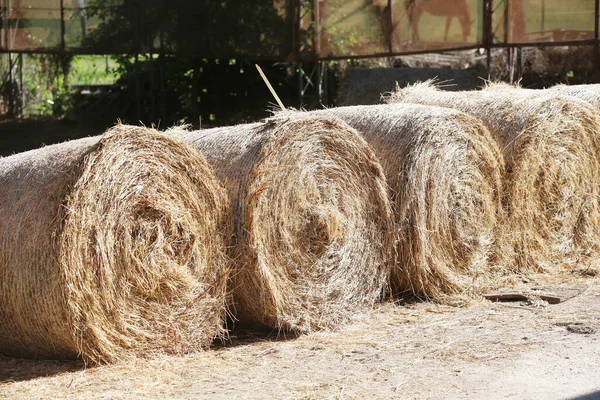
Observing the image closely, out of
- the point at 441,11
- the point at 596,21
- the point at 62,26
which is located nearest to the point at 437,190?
the point at 596,21

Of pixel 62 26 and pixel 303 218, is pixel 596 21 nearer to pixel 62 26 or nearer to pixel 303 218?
pixel 303 218

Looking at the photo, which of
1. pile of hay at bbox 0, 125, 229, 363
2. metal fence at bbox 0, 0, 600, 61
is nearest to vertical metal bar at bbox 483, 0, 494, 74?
metal fence at bbox 0, 0, 600, 61

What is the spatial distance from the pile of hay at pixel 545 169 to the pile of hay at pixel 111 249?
113 inches

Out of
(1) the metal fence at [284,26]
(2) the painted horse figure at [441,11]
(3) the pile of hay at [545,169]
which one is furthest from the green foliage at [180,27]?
(3) the pile of hay at [545,169]

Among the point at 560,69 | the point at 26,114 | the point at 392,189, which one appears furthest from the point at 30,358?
the point at 26,114

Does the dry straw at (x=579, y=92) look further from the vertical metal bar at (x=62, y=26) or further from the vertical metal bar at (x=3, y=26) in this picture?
the vertical metal bar at (x=3, y=26)

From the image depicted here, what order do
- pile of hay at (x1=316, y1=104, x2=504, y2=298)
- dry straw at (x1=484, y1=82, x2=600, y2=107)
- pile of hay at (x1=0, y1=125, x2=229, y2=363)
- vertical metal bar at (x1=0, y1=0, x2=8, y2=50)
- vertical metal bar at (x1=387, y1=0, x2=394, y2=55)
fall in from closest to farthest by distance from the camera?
pile of hay at (x1=0, y1=125, x2=229, y2=363) → pile of hay at (x1=316, y1=104, x2=504, y2=298) → dry straw at (x1=484, y1=82, x2=600, y2=107) → vertical metal bar at (x1=387, y1=0, x2=394, y2=55) → vertical metal bar at (x1=0, y1=0, x2=8, y2=50)

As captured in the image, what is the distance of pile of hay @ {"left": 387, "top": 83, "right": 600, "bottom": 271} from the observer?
757 centimetres

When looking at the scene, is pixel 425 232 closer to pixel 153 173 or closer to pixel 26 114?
pixel 153 173

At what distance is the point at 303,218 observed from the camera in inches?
243

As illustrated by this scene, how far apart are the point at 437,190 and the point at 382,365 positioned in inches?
82.6

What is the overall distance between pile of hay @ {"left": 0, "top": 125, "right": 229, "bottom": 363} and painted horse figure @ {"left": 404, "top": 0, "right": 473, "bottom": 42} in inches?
325

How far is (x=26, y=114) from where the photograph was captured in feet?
62.5

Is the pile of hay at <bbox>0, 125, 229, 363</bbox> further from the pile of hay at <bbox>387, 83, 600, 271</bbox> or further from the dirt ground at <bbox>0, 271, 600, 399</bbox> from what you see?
the pile of hay at <bbox>387, 83, 600, 271</bbox>
